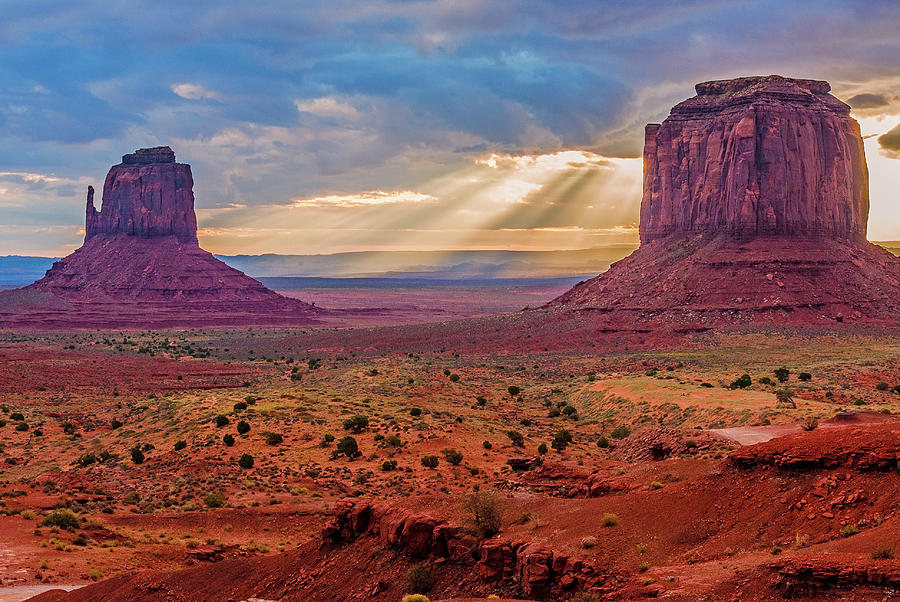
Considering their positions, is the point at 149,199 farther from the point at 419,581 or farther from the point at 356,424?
the point at 419,581

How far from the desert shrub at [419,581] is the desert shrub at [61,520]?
15450mm

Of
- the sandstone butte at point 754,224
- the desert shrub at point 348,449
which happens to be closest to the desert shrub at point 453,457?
the desert shrub at point 348,449

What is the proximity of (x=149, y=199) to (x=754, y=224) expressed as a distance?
107 meters

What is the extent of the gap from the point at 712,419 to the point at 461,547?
24.9 meters

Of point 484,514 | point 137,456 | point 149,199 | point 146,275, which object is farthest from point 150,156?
point 484,514

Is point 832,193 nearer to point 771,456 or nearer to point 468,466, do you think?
point 468,466

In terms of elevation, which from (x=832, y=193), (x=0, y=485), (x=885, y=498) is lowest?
(x=0, y=485)

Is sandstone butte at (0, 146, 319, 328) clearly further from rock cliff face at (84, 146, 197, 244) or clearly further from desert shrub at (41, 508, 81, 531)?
desert shrub at (41, 508, 81, 531)

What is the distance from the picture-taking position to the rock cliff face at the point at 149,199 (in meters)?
163

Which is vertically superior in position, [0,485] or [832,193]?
[832,193]

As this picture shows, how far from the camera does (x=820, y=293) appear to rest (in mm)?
93688

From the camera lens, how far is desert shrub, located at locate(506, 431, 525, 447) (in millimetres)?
38625

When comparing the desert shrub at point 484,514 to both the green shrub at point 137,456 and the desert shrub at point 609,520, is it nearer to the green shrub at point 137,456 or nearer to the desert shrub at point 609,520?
the desert shrub at point 609,520

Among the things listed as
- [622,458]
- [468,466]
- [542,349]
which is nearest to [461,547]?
[622,458]
